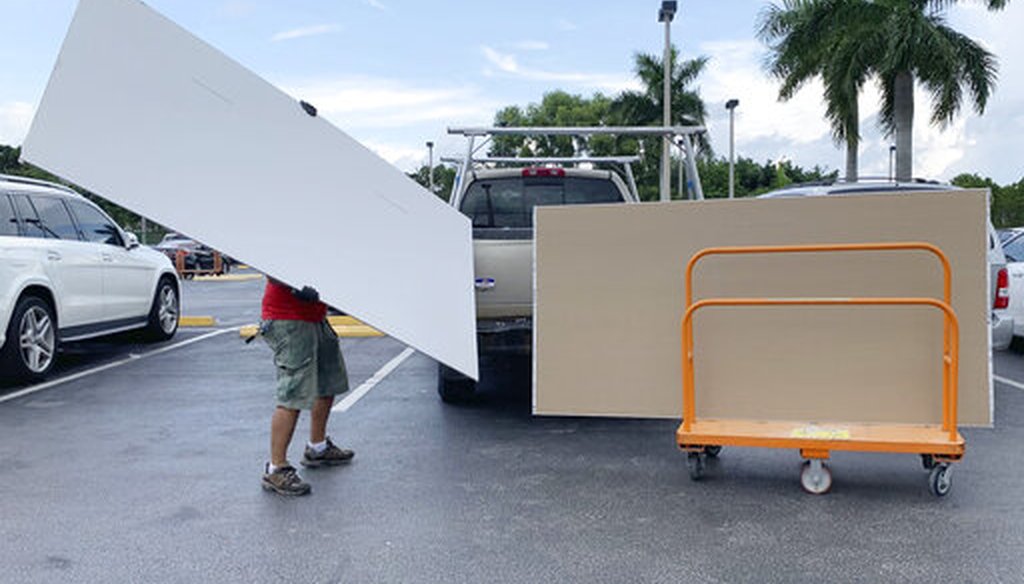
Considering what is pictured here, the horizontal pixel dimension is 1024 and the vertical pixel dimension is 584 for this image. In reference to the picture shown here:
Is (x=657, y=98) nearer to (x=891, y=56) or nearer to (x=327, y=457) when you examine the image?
(x=891, y=56)

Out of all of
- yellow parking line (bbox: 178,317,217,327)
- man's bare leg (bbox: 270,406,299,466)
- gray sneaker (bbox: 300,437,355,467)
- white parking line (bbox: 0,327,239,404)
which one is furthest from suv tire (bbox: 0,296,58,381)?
yellow parking line (bbox: 178,317,217,327)

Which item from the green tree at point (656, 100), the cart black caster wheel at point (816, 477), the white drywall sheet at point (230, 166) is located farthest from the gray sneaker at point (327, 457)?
the green tree at point (656, 100)

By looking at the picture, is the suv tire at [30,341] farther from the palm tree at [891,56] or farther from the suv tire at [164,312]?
the palm tree at [891,56]

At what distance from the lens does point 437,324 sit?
4.58 m

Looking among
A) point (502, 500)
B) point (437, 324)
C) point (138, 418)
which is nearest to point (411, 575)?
point (502, 500)

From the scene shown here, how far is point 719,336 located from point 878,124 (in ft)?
74.0

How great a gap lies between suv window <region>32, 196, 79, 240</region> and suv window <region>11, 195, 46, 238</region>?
71 millimetres

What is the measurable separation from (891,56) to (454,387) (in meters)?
19.2

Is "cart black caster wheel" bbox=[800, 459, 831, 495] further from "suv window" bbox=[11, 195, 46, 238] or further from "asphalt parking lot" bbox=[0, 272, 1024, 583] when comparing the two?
"suv window" bbox=[11, 195, 46, 238]

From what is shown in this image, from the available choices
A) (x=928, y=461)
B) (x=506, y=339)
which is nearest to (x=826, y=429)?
(x=928, y=461)

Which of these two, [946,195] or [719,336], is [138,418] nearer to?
[719,336]

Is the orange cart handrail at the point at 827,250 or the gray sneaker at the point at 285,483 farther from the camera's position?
the gray sneaker at the point at 285,483

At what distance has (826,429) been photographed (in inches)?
179

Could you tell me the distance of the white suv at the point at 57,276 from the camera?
735cm
